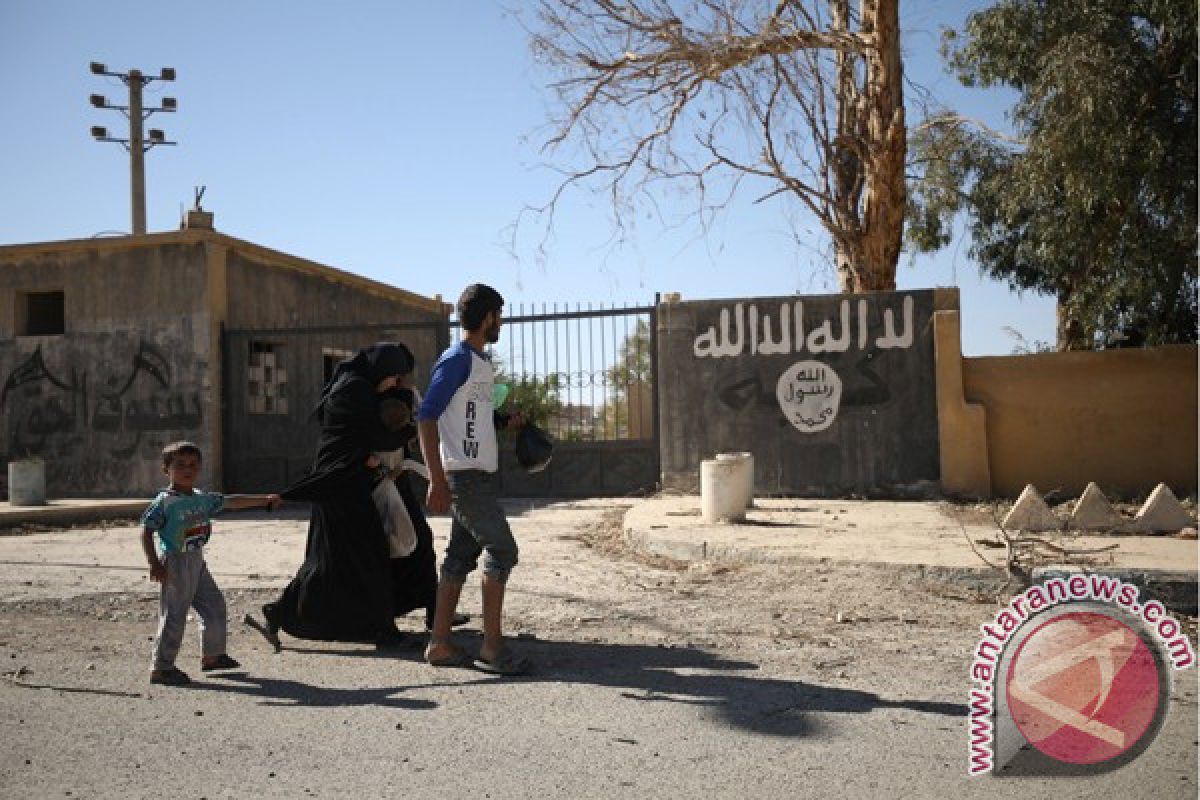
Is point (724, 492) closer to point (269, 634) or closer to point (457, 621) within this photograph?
point (457, 621)

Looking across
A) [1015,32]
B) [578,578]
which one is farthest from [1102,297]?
[578,578]

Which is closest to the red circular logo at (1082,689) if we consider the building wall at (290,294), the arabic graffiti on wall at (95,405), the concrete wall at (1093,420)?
the concrete wall at (1093,420)

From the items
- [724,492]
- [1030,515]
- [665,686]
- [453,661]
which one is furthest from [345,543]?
[1030,515]

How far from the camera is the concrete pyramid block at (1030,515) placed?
7.29 m

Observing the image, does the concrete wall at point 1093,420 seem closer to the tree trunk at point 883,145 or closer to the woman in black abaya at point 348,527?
the tree trunk at point 883,145

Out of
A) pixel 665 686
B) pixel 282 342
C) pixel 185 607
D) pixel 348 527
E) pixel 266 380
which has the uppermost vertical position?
pixel 282 342

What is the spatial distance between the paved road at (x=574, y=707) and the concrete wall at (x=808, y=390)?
4528 millimetres

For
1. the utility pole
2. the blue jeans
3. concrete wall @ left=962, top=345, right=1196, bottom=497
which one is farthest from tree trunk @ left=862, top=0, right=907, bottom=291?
the utility pole

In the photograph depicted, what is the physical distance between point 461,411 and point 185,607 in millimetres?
1450

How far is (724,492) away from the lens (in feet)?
28.8

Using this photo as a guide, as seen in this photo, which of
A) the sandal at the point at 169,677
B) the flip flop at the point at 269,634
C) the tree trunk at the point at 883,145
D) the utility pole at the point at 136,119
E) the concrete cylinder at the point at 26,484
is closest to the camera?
the sandal at the point at 169,677

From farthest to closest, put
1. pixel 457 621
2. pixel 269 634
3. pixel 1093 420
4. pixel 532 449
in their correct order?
pixel 1093 420 < pixel 457 621 < pixel 269 634 < pixel 532 449

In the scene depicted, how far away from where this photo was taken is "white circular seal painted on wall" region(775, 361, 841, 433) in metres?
11.0

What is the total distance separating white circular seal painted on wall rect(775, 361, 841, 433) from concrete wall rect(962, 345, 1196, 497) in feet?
4.83
